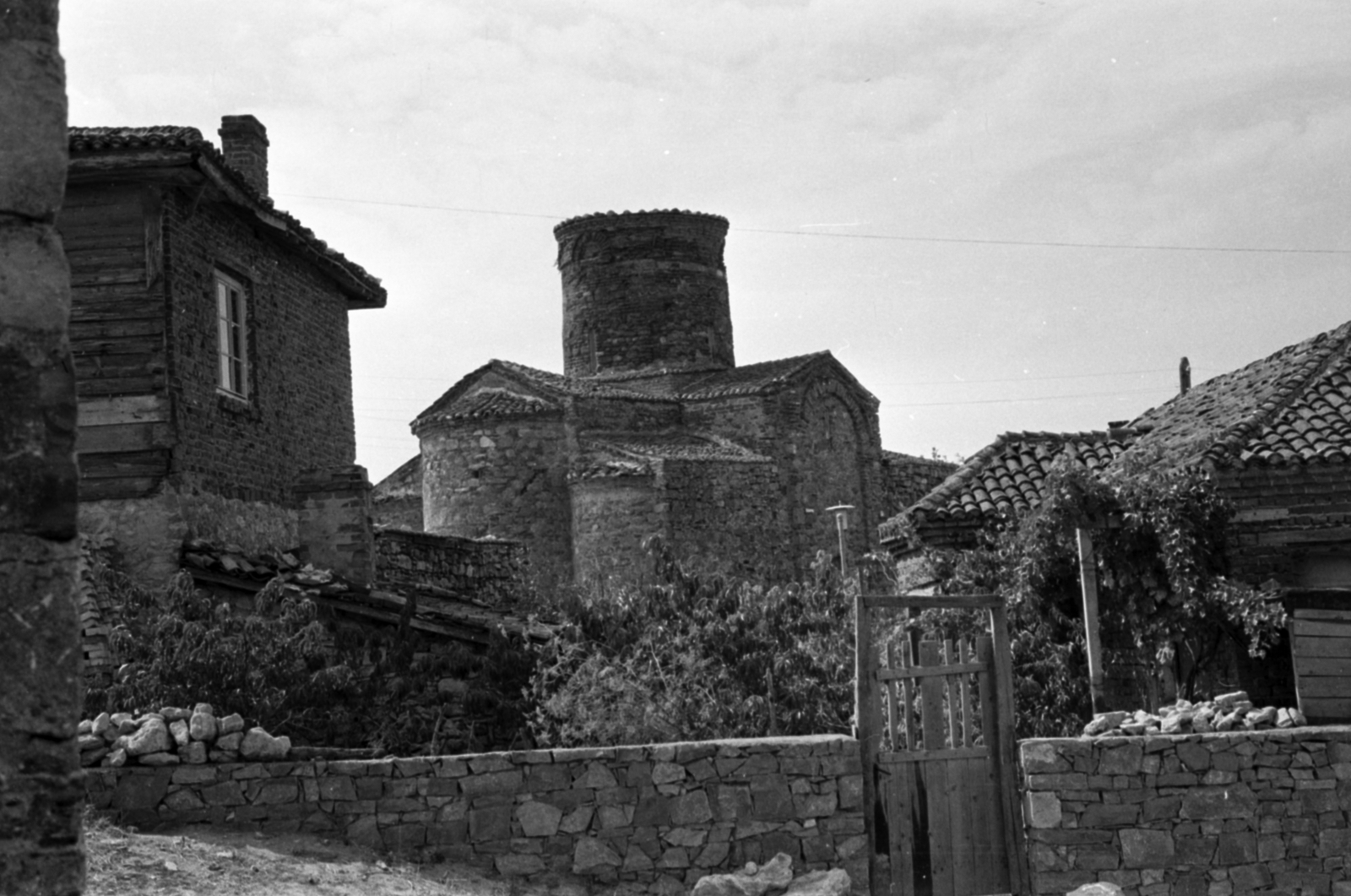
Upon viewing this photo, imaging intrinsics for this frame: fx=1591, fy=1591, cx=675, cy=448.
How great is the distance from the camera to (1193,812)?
988 centimetres

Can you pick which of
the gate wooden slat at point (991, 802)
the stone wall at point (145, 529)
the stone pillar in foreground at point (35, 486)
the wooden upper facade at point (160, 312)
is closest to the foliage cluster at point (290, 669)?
the stone wall at point (145, 529)

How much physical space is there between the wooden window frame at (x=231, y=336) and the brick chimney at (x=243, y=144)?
2.80 metres

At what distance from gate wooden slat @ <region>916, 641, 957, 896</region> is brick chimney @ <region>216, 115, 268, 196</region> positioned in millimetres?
12114

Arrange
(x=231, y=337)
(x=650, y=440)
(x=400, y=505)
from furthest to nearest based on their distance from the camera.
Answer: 1. (x=400, y=505)
2. (x=650, y=440)
3. (x=231, y=337)

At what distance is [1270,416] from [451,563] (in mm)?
9747

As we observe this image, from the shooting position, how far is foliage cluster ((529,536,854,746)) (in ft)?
42.2

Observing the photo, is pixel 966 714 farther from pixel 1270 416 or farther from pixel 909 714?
pixel 1270 416

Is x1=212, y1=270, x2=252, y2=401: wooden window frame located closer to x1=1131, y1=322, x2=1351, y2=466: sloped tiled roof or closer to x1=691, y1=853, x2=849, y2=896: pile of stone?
x1=691, y1=853, x2=849, y2=896: pile of stone

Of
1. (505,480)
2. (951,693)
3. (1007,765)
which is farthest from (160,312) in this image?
(505,480)

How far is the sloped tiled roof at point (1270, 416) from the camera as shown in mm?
15602

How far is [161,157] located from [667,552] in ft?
19.0

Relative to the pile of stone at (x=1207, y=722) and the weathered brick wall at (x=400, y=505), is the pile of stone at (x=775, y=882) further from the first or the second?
the weathered brick wall at (x=400, y=505)

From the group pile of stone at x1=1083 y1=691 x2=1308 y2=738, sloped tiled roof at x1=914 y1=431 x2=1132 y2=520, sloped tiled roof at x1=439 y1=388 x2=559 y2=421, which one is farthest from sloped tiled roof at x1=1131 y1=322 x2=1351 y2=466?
sloped tiled roof at x1=439 y1=388 x2=559 y2=421

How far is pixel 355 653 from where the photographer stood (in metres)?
14.1
